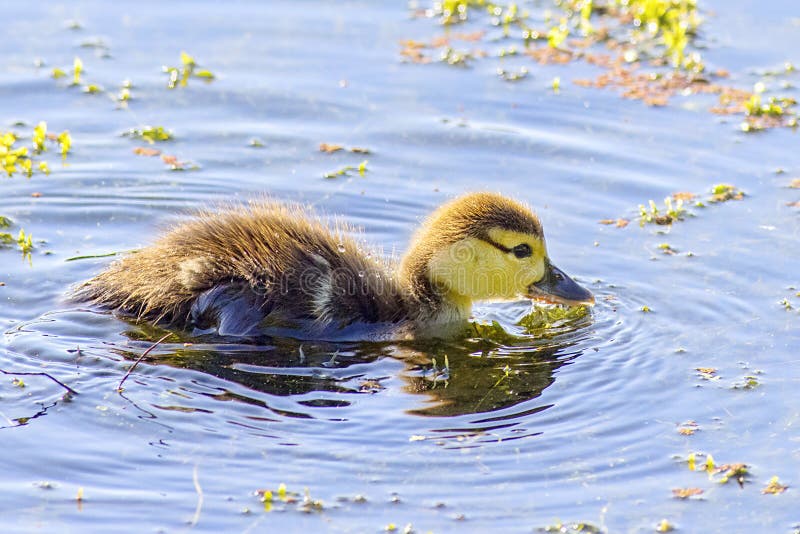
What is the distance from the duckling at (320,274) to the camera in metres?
7.66

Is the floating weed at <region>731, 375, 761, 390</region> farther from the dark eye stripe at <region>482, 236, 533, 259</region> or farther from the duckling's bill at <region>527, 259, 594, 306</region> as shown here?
the dark eye stripe at <region>482, 236, 533, 259</region>

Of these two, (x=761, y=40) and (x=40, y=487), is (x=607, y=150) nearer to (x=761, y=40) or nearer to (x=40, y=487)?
(x=761, y=40)

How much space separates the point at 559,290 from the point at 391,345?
3.89 ft

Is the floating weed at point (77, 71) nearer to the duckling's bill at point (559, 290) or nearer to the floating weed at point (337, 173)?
the floating weed at point (337, 173)

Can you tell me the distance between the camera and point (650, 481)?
20.6 feet

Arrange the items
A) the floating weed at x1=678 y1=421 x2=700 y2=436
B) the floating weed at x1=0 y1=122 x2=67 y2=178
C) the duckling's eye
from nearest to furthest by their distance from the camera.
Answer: the floating weed at x1=678 y1=421 x2=700 y2=436
the duckling's eye
the floating weed at x1=0 y1=122 x2=67 y2=178

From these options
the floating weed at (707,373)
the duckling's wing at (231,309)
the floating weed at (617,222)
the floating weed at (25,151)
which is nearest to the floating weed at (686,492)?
the floating weed at (707,373)

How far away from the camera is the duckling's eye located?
27.0ft

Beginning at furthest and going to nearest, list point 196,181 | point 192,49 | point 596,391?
point 192,49
point 196,181
point 596,391

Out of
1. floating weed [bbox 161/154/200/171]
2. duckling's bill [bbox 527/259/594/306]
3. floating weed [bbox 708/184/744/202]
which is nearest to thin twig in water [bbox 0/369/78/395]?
duckling's bill [bbox 527/259/594/306]

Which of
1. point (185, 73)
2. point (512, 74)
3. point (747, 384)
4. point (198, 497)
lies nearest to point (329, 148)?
point (185, 73)

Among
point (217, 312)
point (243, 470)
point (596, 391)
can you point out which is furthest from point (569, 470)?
point (217, 312)

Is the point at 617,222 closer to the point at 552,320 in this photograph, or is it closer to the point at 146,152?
the point at 552,320

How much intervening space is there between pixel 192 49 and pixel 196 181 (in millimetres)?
2632
